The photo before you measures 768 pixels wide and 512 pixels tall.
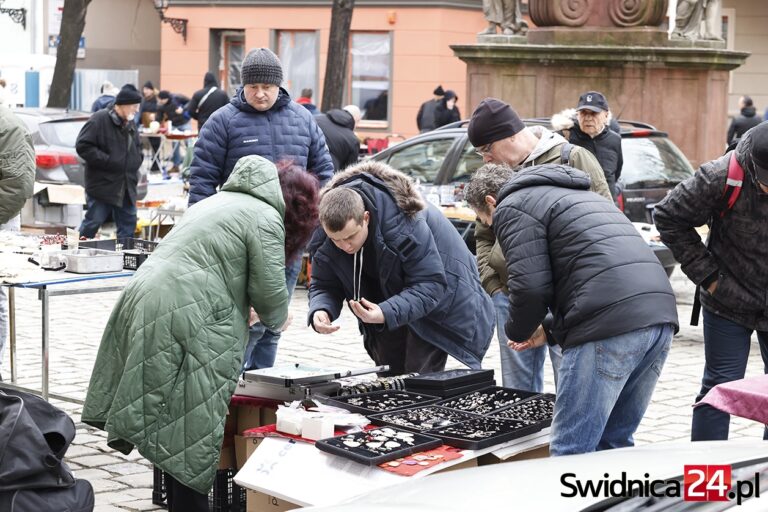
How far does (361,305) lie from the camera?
17.9 ft

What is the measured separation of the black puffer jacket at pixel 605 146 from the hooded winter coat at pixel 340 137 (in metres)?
2.42

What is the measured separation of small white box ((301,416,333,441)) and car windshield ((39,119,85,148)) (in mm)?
12204

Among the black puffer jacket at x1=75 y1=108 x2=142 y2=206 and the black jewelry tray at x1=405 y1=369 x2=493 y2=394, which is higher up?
the black puffer jacket at x1=75 y1=108 x2=142 y2=206

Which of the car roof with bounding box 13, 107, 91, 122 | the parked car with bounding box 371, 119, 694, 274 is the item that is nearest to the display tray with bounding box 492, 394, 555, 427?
the parked car with bounding box 371, 119, 694, 274

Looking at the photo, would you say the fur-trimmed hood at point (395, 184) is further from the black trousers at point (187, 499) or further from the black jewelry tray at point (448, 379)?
the black trousers at point (187, 499)

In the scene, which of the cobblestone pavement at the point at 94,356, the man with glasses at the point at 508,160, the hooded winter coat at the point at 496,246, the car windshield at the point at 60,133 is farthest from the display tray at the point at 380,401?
the car windshield at the point at 60,133

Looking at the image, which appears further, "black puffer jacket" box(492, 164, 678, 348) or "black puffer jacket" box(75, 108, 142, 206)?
"black puffer jacket" box(75, 108, 142, 206)

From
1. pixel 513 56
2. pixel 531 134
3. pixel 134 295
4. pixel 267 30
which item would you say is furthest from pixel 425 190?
pixel 267 30

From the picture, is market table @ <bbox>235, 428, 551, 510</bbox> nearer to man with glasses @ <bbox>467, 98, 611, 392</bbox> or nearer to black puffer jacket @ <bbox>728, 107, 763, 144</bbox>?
man with glasses @ <bbox>467, 98, 611, 392</bbox>

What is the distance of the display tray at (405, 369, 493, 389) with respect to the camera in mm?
5426

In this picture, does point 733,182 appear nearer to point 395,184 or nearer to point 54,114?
point 395,184

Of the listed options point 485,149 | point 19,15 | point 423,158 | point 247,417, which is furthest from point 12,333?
point 19,15

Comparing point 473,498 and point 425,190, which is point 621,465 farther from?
point 425,190

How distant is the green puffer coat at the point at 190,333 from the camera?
4.82 meters
